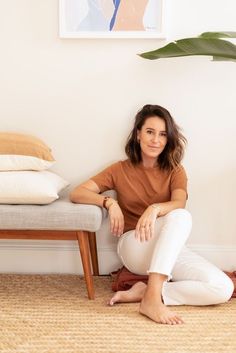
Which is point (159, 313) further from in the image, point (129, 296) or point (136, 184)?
point (136, 184)

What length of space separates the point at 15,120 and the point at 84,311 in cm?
98

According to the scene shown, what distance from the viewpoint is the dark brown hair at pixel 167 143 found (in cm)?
218

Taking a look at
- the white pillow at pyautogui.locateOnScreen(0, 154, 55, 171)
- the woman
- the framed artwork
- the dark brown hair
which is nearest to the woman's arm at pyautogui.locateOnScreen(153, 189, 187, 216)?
the woman

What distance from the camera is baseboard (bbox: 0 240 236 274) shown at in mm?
2430

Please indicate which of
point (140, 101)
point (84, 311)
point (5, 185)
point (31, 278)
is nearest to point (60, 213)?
point (5, 185)

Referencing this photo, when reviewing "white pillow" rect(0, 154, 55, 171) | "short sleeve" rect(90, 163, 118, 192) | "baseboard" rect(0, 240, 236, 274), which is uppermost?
"white pillow" rect(0, 154, 55, 171)

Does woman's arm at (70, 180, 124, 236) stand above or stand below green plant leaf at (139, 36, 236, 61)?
below

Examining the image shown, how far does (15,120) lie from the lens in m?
2.39

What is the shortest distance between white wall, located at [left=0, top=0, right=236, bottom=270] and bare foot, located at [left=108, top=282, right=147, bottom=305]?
52cm

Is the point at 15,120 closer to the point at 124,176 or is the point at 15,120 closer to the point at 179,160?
the point at 124,176

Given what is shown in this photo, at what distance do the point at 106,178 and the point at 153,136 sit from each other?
0.29 m

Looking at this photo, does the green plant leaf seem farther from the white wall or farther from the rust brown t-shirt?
the rust brown t-shirt

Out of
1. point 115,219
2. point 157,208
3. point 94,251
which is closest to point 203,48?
point 157,208

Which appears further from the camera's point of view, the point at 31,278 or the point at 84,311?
the point at 31,278
